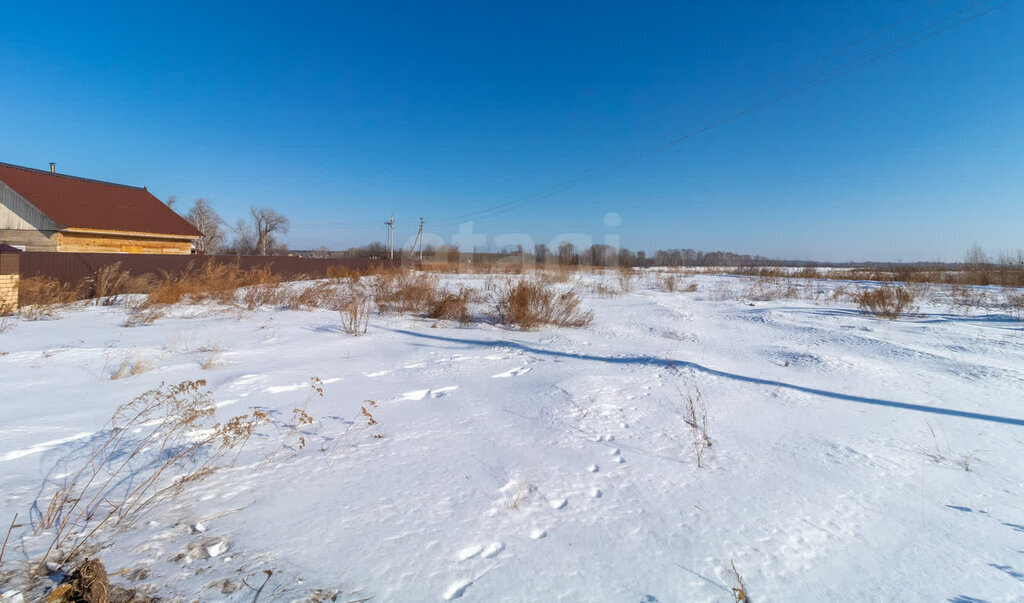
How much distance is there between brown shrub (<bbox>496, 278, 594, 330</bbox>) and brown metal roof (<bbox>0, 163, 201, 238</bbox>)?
1996 centimetres

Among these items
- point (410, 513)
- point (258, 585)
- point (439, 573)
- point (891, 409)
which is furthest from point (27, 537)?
point (891, 409)

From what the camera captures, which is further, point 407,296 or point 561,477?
point 407,296

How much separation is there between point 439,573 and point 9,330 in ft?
28.5

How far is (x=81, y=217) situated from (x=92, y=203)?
2033mm

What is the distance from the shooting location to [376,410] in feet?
11.3

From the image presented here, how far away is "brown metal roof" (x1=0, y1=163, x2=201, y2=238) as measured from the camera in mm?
16641

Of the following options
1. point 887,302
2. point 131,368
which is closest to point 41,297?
point 131,368

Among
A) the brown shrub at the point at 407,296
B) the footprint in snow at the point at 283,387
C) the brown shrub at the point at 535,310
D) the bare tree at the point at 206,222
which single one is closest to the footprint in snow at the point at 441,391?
the footprint in snow at the point at 283,387

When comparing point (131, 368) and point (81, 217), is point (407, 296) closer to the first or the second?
point (131, 368)

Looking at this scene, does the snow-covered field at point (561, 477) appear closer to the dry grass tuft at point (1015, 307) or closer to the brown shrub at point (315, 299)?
the brown shrub at point (315, 299)

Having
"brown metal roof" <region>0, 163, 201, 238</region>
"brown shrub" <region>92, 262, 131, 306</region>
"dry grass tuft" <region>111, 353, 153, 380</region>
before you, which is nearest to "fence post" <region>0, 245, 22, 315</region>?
"brown shrub" <region>92, 262, 131, 306</region>

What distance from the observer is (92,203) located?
60.8ft

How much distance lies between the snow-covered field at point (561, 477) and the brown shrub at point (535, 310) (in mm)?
Answer: 2006

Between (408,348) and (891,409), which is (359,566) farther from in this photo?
(891,409)
